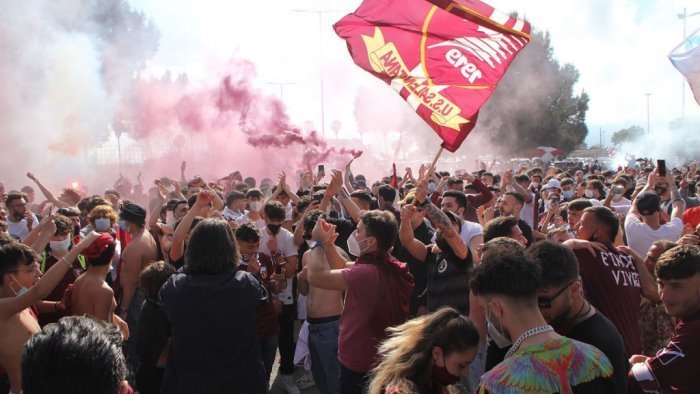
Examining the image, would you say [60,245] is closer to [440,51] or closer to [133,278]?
[133,278]

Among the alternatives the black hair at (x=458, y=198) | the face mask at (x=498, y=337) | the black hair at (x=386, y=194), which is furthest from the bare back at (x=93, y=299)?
the black hair at (x=386, y=194)

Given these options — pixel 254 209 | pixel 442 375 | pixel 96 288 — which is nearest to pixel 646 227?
pixel 442 375

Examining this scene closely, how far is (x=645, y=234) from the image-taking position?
6.01 metres

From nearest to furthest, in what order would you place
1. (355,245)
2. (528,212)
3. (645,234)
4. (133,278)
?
(355,245) → (133,278) → (645,234) → (528,212)

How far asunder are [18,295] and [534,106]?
152ft

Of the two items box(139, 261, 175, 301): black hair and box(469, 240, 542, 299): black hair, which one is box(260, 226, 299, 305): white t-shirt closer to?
box(139, 261, 175, 301): black hair

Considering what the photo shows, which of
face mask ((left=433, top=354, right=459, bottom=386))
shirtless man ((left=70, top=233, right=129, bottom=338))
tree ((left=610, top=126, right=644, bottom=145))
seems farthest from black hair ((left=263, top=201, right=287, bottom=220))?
tree ((left=610, top=126, right=644, bottom=145))

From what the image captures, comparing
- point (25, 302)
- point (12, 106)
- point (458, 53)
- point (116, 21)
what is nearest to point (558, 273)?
point (25, 302)

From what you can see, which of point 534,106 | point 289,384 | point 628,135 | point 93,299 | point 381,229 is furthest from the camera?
point 628,135

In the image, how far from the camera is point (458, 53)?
593 cm

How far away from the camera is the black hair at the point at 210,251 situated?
12.0ft

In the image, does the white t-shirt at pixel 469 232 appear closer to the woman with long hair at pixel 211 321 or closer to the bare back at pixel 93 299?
the woman with long hair at pixel 211 321

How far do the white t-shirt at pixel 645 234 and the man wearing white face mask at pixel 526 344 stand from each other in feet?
13.4

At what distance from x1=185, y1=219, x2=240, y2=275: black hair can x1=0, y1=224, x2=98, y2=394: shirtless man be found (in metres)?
0.83
